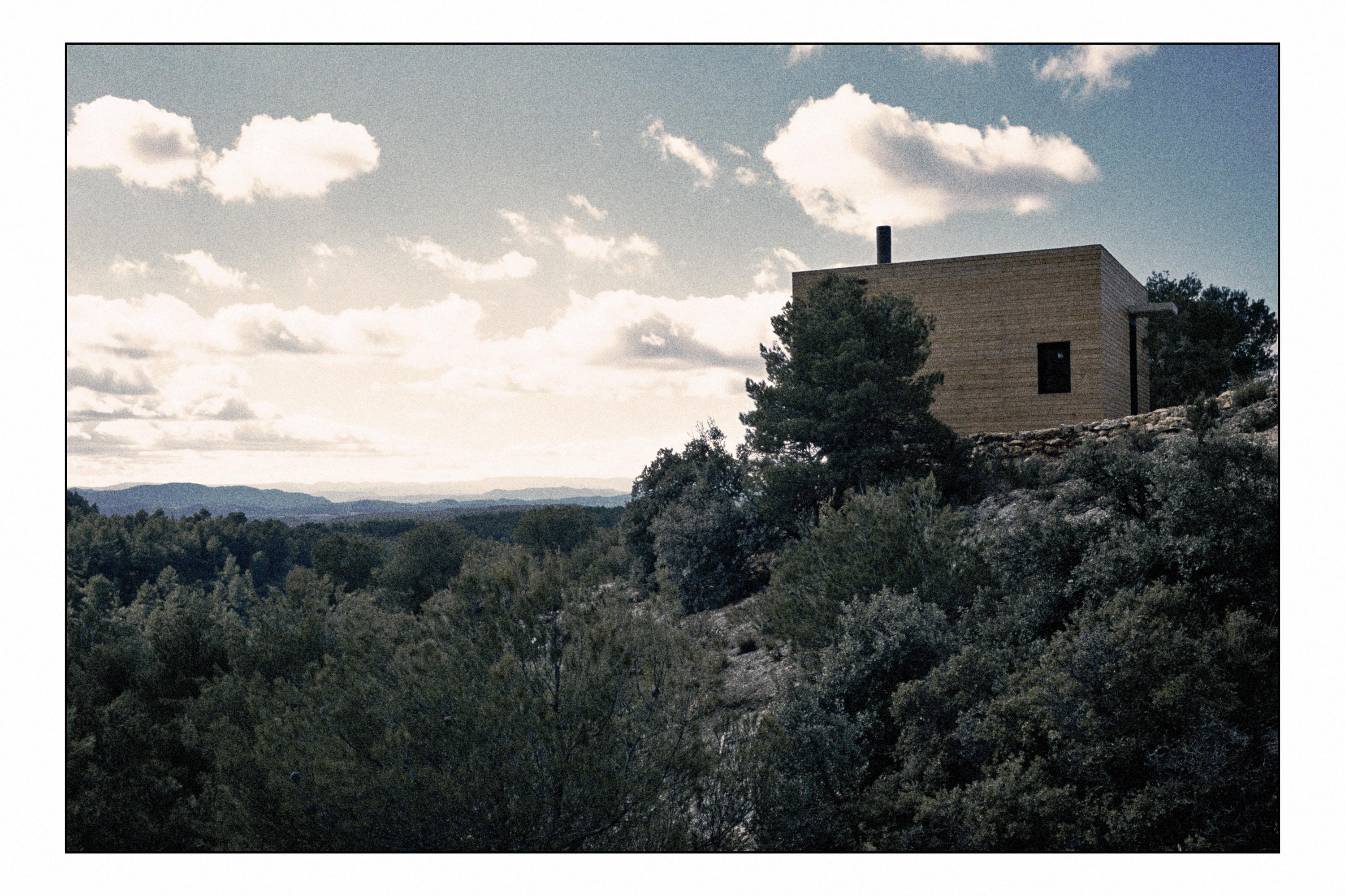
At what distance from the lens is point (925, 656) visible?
25.4 ft

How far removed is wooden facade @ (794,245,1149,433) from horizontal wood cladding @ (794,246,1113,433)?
16 mm

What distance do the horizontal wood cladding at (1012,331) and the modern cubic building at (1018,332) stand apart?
0.02m

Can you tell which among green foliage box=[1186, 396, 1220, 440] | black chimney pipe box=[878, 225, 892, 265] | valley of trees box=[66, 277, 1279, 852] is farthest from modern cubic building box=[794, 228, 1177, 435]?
valley of trees box=[66, 277, 1279, 852]

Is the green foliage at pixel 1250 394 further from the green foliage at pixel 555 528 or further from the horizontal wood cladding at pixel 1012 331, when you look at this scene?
the green foliage at pixel 555 528

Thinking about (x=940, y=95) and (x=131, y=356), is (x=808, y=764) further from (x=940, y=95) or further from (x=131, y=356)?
(x=131, y=356)

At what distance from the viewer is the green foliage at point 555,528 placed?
3681 centimetres

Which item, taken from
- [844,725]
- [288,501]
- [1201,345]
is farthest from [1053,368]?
[288,501]

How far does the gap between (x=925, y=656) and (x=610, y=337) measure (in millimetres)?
4882

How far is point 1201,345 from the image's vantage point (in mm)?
25641

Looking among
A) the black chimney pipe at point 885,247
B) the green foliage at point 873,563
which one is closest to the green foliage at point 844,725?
the green foliage at point 873,563

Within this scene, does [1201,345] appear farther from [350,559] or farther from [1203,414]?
[350,559]

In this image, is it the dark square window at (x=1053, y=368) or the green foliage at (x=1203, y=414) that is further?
the dark square window at (x=1053, y=368)

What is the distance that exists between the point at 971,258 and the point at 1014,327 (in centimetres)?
169
